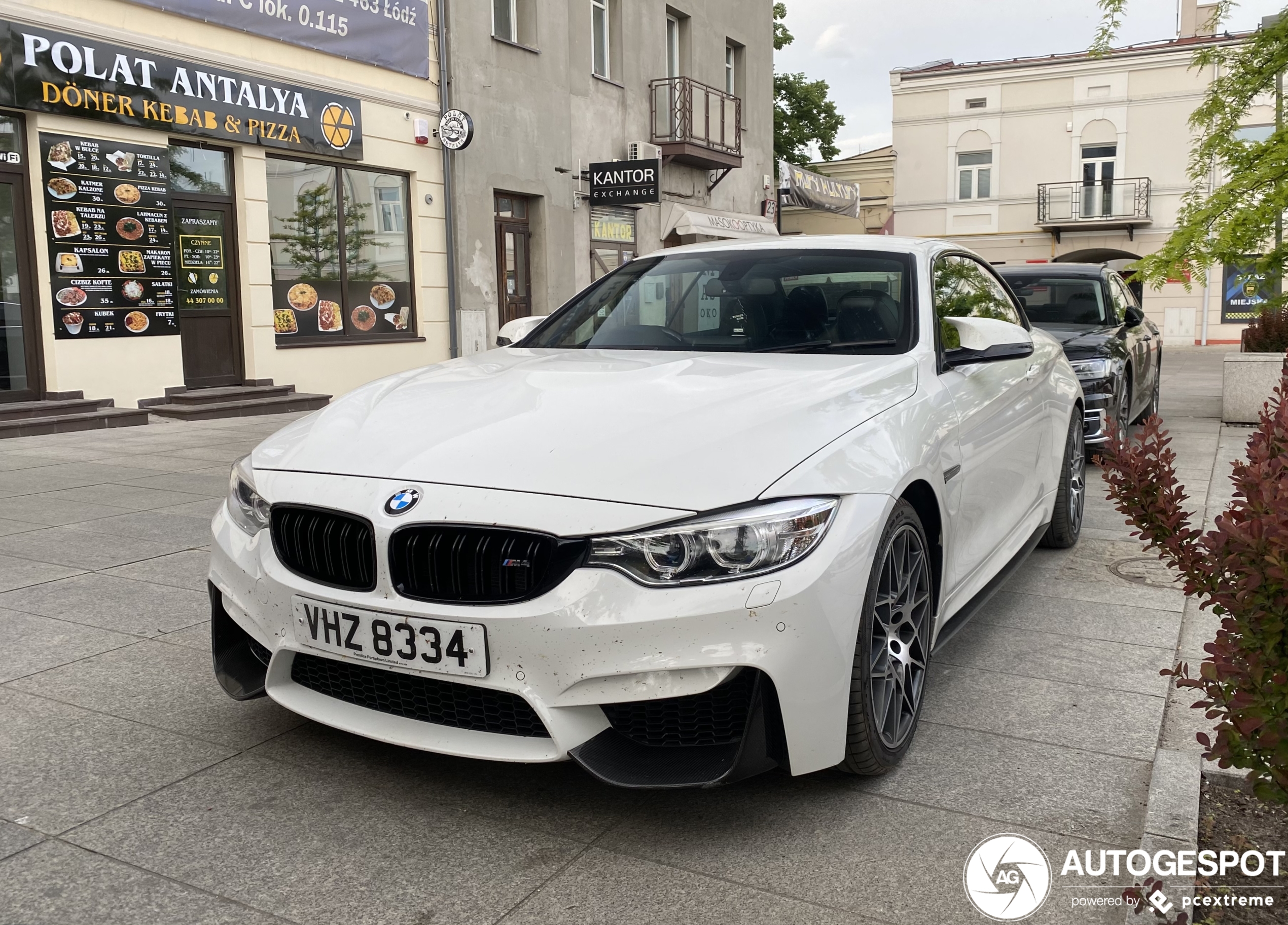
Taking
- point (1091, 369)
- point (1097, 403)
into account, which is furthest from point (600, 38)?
point (1097, 403)

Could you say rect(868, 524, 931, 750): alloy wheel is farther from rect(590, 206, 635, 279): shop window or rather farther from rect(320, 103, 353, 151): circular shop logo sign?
rect(590, 206, 635, 279): shop window

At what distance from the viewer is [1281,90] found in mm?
9430

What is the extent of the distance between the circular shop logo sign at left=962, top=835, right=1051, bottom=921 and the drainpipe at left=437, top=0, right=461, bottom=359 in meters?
13.3

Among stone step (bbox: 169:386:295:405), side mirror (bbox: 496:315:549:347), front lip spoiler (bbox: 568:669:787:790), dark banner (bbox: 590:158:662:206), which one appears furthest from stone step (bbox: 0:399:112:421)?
front lip spoiler (bbox: 568:669:787:790)

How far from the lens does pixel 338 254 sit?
47.1ft

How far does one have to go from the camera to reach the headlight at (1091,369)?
8.04 metres

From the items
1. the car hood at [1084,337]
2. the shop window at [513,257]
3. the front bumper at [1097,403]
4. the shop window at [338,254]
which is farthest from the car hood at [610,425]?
the shop window at [513,257]

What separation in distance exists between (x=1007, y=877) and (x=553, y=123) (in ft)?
54.5

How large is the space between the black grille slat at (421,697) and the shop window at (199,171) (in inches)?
420

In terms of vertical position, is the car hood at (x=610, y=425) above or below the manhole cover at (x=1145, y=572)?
above

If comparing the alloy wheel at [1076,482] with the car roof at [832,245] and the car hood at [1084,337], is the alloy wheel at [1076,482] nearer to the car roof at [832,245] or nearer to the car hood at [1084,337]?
the car roof at [832,245]

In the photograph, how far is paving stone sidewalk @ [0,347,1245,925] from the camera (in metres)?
2.44

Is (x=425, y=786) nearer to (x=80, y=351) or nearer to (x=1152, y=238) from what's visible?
(x=80, y=351)

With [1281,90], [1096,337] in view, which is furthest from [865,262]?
[1281,90]
